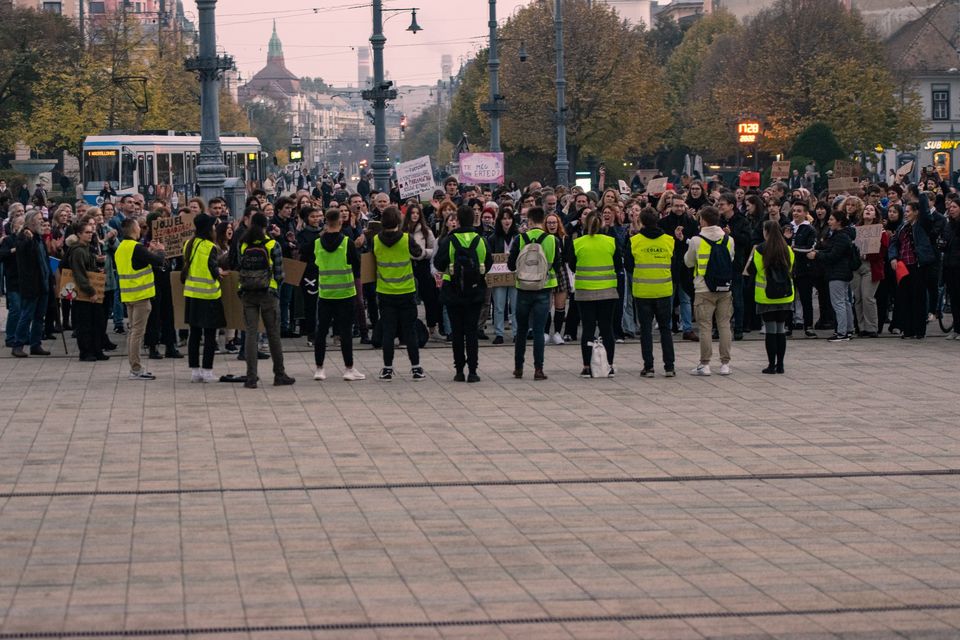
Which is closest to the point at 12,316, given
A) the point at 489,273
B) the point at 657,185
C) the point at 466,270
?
the point at 489,273

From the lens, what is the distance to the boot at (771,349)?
15.8 meters

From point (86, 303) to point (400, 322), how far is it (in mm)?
3838

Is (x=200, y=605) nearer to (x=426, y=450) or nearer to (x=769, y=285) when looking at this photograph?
(x=426, y=450)

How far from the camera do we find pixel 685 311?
19141mm

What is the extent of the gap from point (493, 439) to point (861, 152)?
57.6 metres

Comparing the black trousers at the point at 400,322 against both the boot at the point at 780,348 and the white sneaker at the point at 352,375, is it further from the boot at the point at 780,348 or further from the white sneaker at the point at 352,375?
the boot at the point at 780,348

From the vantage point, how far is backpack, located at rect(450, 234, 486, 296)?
15438 millimetres

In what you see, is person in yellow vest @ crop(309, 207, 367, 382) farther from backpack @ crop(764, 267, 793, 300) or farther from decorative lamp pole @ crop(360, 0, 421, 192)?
decorative lamp pole @ crop(360, 0, 421, 192)

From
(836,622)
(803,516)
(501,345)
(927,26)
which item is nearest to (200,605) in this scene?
(836,622)

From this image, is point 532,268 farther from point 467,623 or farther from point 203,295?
point 467,623

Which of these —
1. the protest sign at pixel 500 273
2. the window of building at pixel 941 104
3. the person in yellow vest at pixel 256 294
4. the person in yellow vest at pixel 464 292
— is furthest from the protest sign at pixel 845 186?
the window of building at pixel 941 104

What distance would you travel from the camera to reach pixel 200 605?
7.49 m

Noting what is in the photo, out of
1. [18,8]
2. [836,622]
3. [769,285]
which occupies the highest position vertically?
[18,8]

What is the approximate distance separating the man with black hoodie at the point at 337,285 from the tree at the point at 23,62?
47288 millimetres
